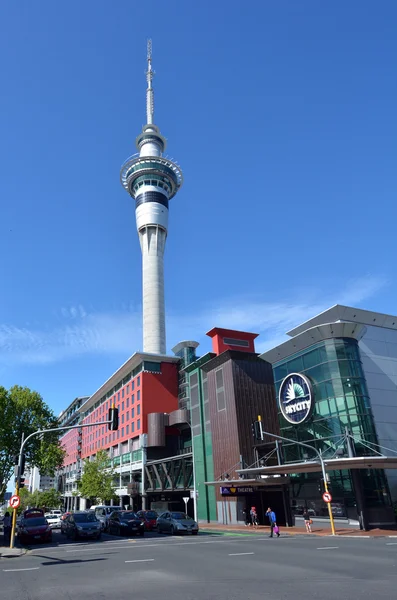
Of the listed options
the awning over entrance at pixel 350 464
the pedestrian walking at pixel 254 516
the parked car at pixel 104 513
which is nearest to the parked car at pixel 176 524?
the parked car at pixel 104 513

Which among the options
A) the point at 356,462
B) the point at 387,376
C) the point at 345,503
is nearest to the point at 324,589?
the point at 356,462

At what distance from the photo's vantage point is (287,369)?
4106cm

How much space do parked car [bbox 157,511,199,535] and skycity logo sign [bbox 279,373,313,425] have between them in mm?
11655

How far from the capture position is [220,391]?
51.4 metres

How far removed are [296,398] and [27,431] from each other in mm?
31168

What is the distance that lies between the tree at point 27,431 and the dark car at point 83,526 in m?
20.5

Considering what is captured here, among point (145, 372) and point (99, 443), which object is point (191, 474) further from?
point (99, 443)

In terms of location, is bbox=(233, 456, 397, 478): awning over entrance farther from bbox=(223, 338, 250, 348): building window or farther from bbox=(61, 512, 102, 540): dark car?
bbox=(223, 338, 250, 348): building window

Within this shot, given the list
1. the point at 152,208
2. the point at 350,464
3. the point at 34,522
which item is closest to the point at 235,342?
the point at 350,464

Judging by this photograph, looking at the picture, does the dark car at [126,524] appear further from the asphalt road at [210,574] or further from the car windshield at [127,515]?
the asphalt road at [210,574]

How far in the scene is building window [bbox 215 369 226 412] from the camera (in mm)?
50641

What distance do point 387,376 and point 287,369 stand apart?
830 cm

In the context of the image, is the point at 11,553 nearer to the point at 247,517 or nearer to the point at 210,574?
the point at 210,574

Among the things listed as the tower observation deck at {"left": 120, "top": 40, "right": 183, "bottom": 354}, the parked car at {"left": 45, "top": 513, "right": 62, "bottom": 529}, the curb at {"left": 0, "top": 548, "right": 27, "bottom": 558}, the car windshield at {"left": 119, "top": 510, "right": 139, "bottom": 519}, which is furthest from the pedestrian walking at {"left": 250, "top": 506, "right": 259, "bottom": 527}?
the tower observation deck at {"left": 120, "top": 40, "right": 183, "bottom": 354}
